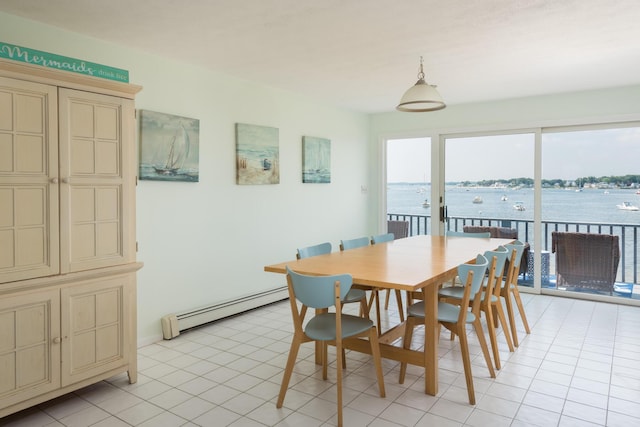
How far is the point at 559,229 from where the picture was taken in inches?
222

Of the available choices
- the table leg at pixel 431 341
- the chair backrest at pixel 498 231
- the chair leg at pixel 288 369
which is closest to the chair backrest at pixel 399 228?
the chair backrest at pixel 498 231

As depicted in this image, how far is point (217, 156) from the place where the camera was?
4.48 m

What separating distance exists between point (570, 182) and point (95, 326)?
5.52 metres

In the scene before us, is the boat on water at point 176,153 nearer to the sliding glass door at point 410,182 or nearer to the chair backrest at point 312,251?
the chair backrest at point 312,251

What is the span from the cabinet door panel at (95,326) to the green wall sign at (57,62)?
1.35 metres

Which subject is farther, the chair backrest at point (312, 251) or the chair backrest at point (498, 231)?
the chair backrest at point (498, 231)

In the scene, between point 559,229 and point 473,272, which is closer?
point 473,272

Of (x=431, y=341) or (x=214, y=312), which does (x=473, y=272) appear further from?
(x=214, y=312)

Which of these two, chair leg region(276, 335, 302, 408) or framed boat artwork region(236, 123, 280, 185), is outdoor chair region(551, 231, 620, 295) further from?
chair leg region(276, 335, 302, 408)

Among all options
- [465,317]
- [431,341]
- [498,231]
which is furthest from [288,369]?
[498,231]

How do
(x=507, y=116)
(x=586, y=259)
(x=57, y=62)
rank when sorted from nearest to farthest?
(x=57, y=62), (x=586, y=259), (x=507, y=116)

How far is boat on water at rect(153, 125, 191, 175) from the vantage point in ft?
13.0

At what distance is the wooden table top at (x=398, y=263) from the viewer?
2629 millimetres

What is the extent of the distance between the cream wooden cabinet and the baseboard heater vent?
2.92ft
